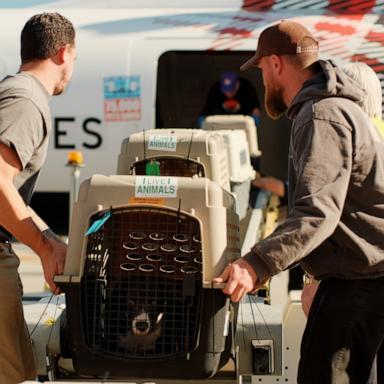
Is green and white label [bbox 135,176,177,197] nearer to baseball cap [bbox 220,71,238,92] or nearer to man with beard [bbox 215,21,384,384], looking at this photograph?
man with beard [bbox 215,21,384,384]

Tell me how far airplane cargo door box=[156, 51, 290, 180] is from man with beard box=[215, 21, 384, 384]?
31.4ft

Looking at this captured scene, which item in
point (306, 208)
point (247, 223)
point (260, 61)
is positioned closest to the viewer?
point (306, 208)

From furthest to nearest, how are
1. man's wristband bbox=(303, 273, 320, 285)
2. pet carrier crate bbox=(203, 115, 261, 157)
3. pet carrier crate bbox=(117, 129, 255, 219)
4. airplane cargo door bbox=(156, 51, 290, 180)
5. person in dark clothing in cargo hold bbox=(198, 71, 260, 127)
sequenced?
airplane cargo door bbox=(156, 51, 290, 180)
person in dark clothing in cargo hold bbox=(198, 71, 260, 127)
pet carrier crate bbox=(203, 115, 261, 157)
pet carrier crate bbox=(117, 129, 255, 219)
man's wristband bbox=(303, 273, 320, 285)

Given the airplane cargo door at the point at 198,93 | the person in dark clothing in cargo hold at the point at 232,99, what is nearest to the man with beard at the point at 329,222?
the person in dark clothing in cargo hold at the point at 232,99

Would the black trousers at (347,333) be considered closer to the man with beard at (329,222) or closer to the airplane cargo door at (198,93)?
the man with beard at (329,222)

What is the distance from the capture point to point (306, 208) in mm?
3488

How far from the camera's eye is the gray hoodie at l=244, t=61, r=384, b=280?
3.48 metres

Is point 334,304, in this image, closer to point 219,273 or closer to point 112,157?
point 219,273

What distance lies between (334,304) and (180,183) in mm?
627

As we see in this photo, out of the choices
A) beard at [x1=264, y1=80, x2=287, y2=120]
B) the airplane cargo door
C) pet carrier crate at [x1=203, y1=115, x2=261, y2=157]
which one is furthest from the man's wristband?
the airplane cargo door

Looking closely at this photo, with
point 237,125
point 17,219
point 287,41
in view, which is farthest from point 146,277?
point 237,125

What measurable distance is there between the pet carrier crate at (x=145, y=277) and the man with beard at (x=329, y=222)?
17 cm

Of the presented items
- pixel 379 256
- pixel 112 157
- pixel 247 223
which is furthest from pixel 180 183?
pixel 112 157

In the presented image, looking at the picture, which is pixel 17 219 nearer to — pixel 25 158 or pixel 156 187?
pixel 25 158
